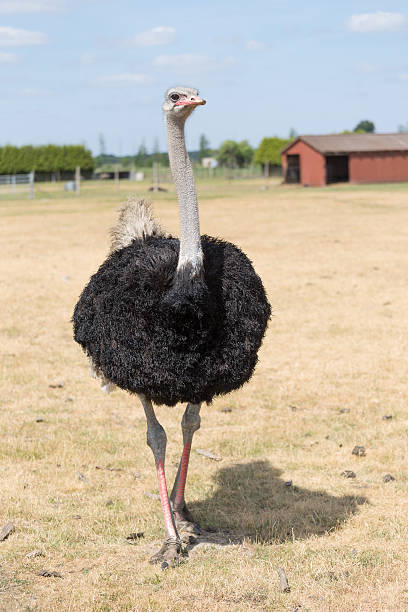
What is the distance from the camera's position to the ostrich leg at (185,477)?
5.02 m

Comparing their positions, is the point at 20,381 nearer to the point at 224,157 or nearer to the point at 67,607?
the point at 67,607

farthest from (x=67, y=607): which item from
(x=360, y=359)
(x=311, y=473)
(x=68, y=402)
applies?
(x=360, y=359)

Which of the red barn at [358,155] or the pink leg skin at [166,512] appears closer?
the pink leg skin at [166,512]

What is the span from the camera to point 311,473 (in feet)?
19.9

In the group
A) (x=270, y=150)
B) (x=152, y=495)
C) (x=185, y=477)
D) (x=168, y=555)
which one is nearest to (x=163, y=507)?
(x=168, y=555)

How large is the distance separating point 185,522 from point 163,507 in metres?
0.45

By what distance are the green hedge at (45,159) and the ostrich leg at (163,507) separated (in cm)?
6277

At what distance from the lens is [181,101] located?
4.16 meters

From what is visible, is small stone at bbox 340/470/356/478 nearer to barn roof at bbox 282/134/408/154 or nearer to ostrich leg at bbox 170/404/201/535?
ostrich leg at bbox 170/404/201/535

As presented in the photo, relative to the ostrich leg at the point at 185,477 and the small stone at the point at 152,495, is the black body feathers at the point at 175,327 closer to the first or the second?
the ostrich leg at the point at 185,477

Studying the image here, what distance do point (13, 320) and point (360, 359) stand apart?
4949 mm

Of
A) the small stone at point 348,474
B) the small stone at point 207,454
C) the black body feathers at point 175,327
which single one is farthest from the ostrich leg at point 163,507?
the small stone at point 348,474

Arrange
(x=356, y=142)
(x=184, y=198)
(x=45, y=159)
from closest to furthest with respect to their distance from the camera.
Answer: (x=184, y=198), (x=356, y=142), (x=45, y=159)

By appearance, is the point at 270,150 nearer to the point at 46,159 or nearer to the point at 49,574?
the point at 46,159
